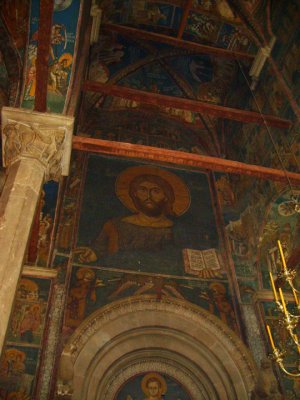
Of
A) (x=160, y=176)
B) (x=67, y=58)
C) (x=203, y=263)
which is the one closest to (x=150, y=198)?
(x=160, y=176)

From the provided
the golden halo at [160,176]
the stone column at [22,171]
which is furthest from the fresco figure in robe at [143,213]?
the stone column at [22,171]

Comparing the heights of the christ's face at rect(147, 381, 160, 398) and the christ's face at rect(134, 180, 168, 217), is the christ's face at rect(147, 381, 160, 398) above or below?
below

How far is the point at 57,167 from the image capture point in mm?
5285

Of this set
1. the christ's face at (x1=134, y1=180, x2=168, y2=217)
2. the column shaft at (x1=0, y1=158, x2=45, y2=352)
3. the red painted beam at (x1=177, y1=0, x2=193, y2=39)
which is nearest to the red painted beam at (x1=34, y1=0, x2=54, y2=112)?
the column shaft at (x1=0, y1=158, x2=45, y2=352)

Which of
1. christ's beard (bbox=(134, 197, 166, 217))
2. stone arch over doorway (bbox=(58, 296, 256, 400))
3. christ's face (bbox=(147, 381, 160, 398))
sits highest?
christ's beard (bbox=(134, 197, 166, 217))

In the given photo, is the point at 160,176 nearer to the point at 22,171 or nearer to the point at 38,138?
the point at 38,138

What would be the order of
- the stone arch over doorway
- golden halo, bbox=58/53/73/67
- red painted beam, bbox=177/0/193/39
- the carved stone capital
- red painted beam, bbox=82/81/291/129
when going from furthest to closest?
red painted beam, bbox=177/0/193/39
red painted beam, bbox=82/81/291/129
the stone arch over doorway
golden halo, bbox=58/53/73/67
the carved stone capital

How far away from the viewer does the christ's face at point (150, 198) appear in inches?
356

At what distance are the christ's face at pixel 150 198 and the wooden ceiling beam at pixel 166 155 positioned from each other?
272 cm

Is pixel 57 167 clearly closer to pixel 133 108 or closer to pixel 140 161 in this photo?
pixel 140 161

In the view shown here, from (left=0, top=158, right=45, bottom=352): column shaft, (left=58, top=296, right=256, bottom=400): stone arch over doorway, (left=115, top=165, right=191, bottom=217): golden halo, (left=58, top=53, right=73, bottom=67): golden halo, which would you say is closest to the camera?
(left=0, top=158, right=45, bottom=352): column shaft

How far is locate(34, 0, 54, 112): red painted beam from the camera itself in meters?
4.80

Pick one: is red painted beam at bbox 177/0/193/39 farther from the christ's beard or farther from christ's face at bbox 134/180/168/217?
the christ's beard

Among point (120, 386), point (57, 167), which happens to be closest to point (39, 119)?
→ point (57, 167)
